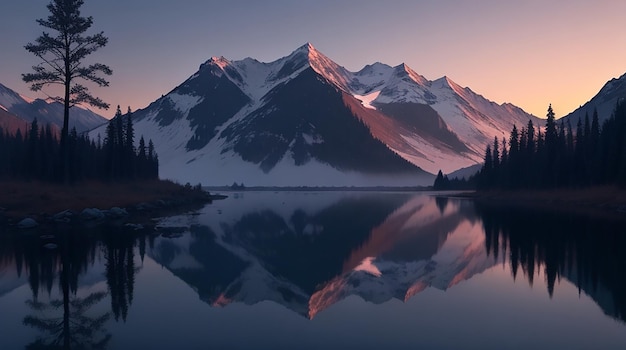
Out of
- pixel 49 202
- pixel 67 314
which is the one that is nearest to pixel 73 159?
pixel 49 202

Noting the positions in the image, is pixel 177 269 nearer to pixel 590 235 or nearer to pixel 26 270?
pixel 26 270

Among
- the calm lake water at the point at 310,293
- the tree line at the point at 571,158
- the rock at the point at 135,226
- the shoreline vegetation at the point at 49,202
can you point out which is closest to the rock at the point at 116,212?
the shoreline vegetation at the point at 49,202

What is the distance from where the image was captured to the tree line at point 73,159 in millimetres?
74688

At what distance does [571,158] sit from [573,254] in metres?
88.5

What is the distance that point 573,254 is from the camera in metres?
32.0

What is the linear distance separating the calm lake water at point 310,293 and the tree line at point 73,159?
37440mm

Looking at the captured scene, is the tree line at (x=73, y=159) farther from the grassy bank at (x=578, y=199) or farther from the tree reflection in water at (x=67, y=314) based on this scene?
the grassy bank at (x=578, y=199)

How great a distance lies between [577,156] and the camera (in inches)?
4299

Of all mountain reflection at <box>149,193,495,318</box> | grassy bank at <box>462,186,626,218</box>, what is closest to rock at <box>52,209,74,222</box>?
mountain reflection at <box>149,193,495,318</box>

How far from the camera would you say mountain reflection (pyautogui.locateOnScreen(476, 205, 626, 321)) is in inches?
880

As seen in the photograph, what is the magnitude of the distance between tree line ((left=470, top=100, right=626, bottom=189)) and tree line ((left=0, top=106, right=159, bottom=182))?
87199 millimetres

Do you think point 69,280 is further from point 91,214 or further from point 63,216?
point 91,214

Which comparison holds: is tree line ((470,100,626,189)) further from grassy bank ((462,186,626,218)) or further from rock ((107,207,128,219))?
rock ((107,207,128,219))

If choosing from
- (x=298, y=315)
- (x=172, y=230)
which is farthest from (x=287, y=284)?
(x=172, y=230)
